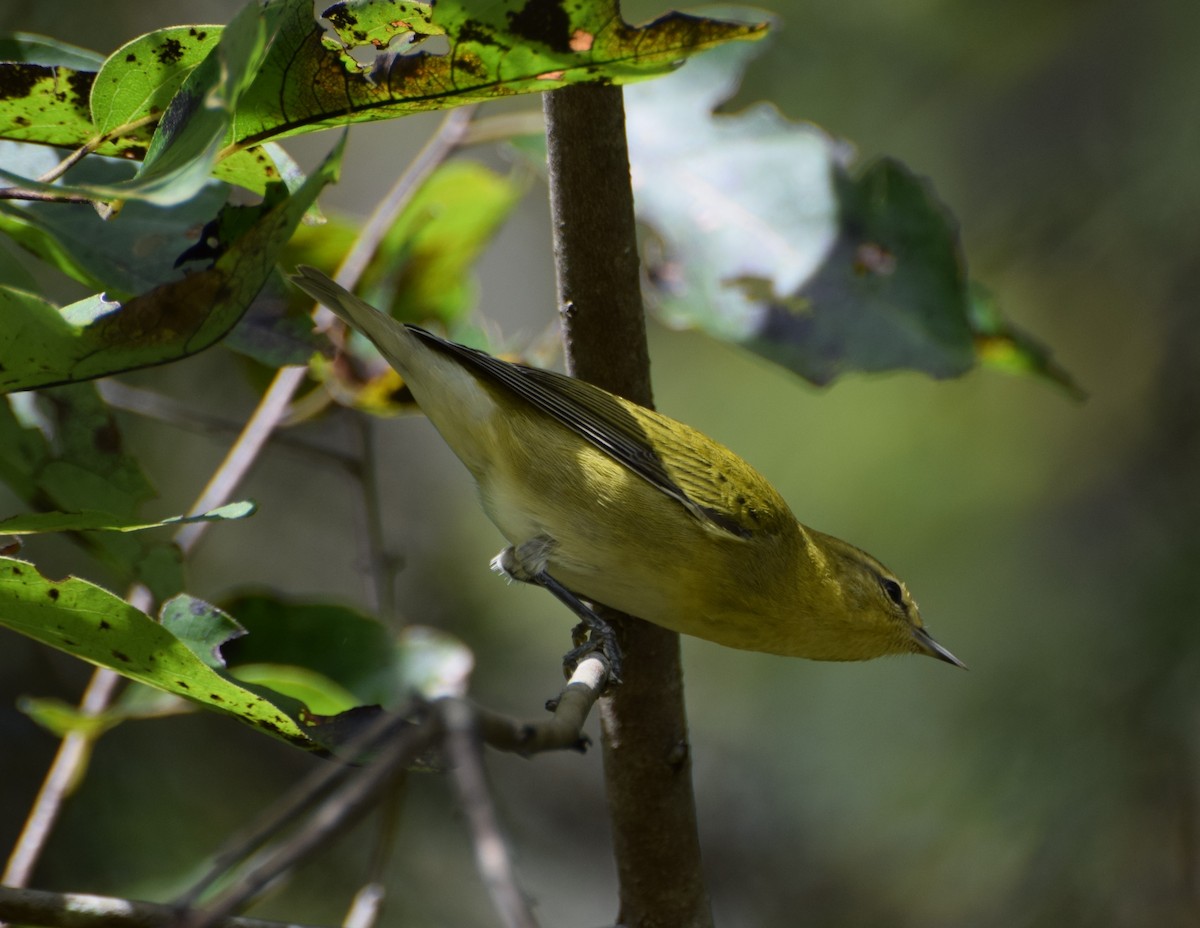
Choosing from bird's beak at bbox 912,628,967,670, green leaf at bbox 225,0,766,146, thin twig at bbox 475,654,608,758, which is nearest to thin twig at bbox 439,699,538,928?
thin twig at bbox 475,654,608,758

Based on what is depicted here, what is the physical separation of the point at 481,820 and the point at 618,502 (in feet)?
6.89

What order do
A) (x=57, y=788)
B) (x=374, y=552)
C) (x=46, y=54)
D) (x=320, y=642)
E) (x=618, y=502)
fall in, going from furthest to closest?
(x=374, y=552), (x=618, y=502), (x=320, y=642), (x=57, y=788), (x=46, y=54)

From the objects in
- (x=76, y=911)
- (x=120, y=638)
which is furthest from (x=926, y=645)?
(x=76, y=911)

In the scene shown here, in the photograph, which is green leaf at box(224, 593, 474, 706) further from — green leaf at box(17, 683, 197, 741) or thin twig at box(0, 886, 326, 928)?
thin twig at box(0, 886, 326, 928)

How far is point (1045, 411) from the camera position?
6.35 metres

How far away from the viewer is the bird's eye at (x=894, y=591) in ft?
11.5

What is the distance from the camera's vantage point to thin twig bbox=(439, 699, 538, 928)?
2.94 feet

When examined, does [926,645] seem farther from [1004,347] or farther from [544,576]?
[544,576]

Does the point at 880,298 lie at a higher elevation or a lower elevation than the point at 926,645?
higher

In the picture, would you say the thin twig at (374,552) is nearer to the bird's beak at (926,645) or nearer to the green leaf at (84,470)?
the green leaf at (84,470)

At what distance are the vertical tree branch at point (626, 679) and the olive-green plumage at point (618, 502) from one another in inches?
11.2

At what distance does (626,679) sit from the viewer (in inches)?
96.6

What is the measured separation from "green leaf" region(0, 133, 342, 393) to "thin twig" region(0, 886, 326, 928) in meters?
0.70

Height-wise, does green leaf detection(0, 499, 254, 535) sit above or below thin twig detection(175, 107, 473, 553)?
below
